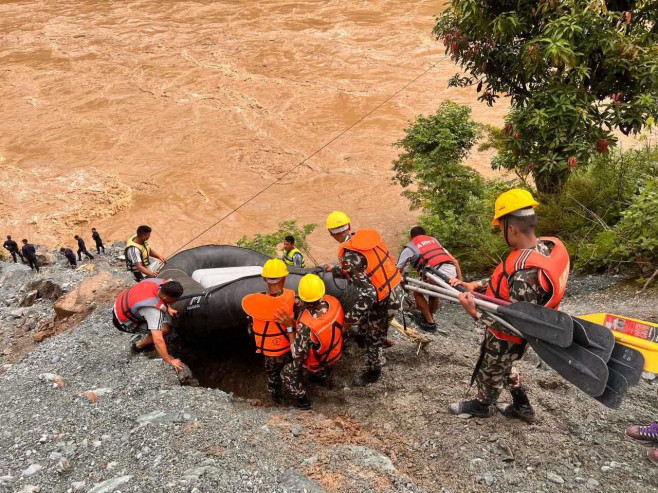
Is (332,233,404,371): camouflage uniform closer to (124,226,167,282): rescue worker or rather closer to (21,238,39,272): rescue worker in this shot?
(124,226,167,282): rescue worker

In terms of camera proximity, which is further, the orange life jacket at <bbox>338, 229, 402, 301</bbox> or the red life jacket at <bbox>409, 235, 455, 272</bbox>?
the red life jacket at <bbox>409, 235, 455, 272</bbox>

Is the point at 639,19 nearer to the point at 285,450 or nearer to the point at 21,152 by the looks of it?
the point at 285,450

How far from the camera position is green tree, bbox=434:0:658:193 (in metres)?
5.38

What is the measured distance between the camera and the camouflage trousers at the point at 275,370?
12.6ft

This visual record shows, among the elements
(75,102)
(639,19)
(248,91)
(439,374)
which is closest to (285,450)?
(439,374)

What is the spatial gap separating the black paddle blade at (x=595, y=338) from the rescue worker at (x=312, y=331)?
5.36ft

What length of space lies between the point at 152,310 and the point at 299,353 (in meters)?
1.41

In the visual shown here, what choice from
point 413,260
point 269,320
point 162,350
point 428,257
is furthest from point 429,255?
point 162,350

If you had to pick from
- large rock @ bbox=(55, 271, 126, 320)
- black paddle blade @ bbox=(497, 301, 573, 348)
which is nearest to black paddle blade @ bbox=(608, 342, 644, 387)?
black paddle blade @ bbox=(497, 301, 573, 348)

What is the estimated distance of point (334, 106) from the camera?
836 inches

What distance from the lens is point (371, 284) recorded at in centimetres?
379

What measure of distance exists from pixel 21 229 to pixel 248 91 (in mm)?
11590

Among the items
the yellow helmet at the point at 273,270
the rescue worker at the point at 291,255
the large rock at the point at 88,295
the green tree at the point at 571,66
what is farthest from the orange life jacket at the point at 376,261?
the large rock at the point at 88,295

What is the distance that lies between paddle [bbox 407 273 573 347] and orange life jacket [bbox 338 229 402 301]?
116cm
